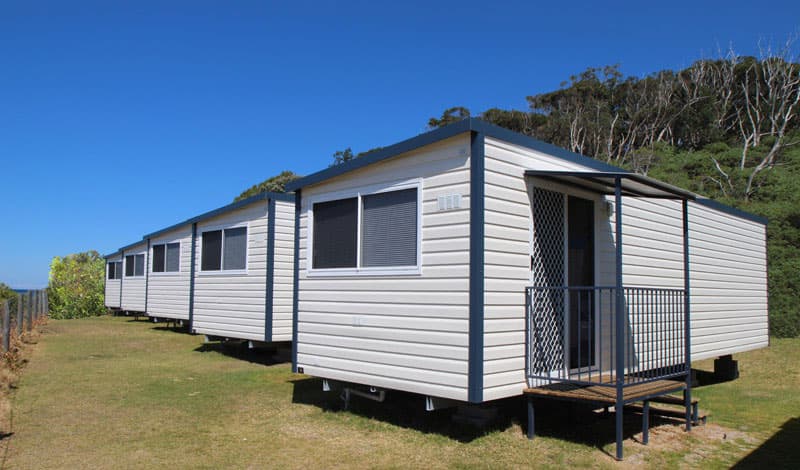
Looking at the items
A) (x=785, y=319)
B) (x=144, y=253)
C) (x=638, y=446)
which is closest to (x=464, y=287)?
(x=638, y=446)

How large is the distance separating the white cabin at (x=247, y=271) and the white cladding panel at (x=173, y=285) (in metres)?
2.13

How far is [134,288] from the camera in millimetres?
21641

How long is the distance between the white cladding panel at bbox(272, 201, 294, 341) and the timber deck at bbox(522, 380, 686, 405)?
237 inches

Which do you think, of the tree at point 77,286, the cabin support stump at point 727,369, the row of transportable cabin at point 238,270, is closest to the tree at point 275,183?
the tree at point 77,286

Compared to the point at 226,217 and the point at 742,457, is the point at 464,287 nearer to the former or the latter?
the point at 742,457

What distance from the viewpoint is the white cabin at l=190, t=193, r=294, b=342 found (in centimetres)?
1091

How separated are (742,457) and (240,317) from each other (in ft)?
28.5

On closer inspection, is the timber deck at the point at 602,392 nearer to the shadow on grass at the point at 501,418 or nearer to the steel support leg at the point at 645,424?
the steel support leg at the point at 645,424

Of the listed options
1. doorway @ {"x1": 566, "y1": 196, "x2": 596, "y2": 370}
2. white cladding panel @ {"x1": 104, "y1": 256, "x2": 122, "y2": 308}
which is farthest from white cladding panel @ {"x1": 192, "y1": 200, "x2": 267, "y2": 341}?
white cladding panel @ {"x1": 104, "y1": 256, "x2": 122, "y2": 308}

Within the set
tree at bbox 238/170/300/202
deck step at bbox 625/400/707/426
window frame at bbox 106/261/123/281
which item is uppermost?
tree at bbox 238/170/300/202

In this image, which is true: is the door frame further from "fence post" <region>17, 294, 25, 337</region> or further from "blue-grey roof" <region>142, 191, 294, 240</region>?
"fence post" <region>17, 294, 25, 337</region>

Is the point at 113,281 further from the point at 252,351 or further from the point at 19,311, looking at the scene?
the point at 252,351

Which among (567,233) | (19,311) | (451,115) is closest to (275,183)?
(451,115)

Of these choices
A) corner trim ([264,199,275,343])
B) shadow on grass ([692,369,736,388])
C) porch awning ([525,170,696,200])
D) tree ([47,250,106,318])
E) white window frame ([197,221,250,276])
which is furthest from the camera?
tree ([47,250,106,318])
